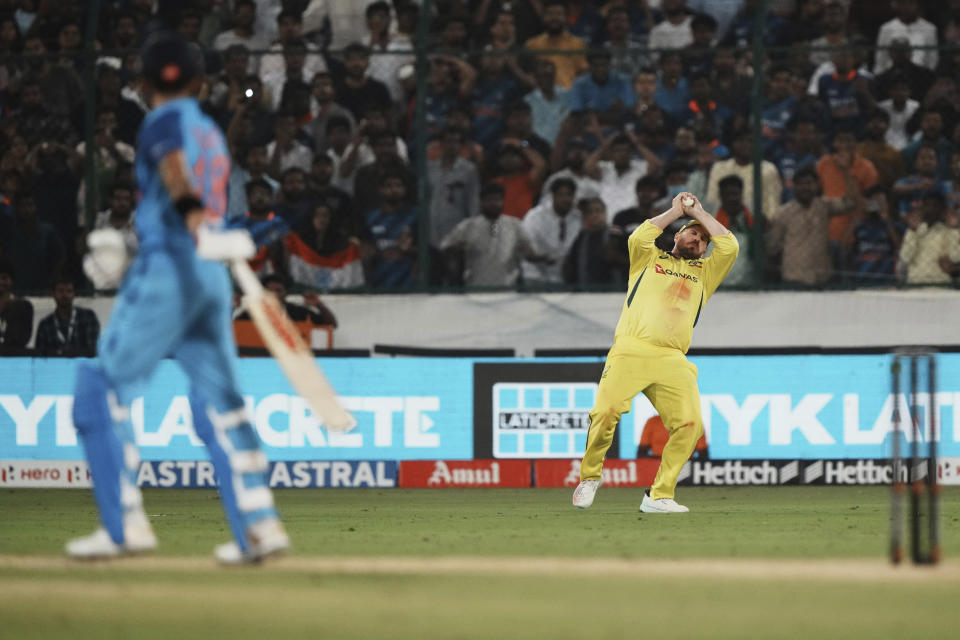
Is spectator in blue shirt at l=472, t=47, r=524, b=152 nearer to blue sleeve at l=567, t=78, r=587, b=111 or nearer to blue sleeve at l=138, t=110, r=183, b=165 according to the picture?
blue sleeve at l=567, t=78, r=587, b=111

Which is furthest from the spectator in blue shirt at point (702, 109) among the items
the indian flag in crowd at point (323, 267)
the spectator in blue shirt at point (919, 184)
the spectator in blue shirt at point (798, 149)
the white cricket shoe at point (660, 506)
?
the white cricket shoe at point (660, 506)

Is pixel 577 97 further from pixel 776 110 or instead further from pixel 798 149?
pixel 798 149

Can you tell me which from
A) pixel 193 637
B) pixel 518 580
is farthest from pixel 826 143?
pixel 193 637

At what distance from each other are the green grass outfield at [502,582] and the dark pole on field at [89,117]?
5.89 m

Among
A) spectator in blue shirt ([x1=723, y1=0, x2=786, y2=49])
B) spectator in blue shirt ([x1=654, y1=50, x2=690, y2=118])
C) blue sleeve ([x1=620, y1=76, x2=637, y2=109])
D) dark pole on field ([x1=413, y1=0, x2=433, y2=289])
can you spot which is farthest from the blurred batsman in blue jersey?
spectator in blue shirt ([x1=723, y1=0, x2=786, y2=49])

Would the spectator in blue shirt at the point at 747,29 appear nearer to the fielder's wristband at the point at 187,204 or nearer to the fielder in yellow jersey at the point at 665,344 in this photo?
the fielder in yellow jersey at the point at 665,344

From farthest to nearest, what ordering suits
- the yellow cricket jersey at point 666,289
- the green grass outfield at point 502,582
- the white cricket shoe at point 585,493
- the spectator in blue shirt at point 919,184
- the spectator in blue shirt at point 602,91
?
the spectator in blue shirt at point 602,91 → the spectator in blue shirt at point 919,184 → the white cricket shoe at point 585,493 → the yellow cricket jersey at point 666,289 → the green grass outfield at point 502,582

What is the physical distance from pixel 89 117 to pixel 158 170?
34.4 feet

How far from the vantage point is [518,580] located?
23.4ft

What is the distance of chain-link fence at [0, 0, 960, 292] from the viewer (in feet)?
54.3

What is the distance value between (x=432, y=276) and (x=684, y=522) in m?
6.54

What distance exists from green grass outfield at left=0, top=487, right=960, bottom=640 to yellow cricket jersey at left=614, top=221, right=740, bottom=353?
1.40 metres

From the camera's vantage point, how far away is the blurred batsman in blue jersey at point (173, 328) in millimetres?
6992

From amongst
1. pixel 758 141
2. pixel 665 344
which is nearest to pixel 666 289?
pixel 665 344
